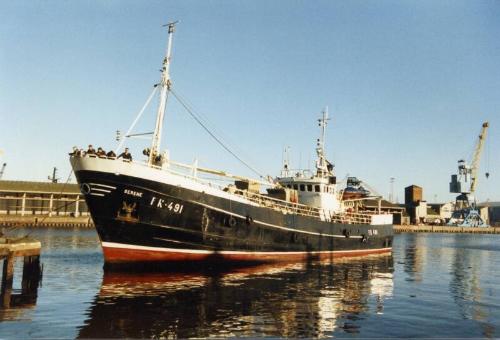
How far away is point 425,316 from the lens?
15.8 metres

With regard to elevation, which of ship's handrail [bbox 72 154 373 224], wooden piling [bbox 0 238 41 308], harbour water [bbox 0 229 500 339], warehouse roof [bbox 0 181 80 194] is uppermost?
warehouse roof [bbox 0 181 80 194]

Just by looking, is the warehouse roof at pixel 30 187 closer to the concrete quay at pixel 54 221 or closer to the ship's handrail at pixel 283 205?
the concrete quay at pixel 54 221

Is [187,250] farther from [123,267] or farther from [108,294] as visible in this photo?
[108,294]

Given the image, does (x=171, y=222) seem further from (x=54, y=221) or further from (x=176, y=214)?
(x=54, y=221)

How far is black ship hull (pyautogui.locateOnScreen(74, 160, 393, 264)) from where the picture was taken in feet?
71.6

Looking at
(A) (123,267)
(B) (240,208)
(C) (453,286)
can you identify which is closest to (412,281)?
(C) (453,286)

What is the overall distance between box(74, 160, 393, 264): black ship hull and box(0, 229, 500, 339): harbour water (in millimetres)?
1127

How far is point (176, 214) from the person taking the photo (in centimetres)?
2281

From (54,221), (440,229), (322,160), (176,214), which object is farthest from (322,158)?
(440,229)

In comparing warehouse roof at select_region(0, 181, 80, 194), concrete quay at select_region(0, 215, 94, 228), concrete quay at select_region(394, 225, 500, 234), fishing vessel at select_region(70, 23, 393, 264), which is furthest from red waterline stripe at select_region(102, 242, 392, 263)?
concrete quay at select_region(394, 225, 500, 234)

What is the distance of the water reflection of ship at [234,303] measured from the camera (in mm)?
13172

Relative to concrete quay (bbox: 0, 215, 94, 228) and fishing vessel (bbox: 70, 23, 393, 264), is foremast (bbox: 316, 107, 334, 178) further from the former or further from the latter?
concrete quay (bbox: 0, 215, 94, 228)

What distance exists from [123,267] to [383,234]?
28343mm

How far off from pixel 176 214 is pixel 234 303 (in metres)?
7.51
